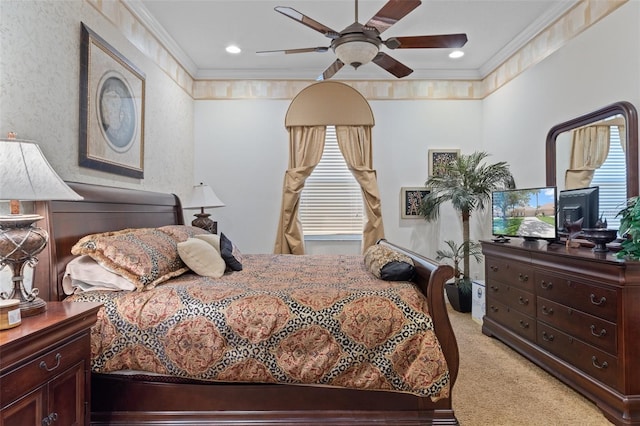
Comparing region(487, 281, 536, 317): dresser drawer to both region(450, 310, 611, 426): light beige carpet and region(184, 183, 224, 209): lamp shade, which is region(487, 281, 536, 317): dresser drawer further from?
region(184, 183, 224, 209): lamp shade

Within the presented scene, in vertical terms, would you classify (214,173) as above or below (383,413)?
above

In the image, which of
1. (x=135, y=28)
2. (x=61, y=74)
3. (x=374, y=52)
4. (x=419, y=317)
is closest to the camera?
(x=419, y=317)

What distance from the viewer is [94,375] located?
1.84 meters

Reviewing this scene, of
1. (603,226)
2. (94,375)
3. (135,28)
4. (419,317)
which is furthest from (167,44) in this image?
(603,226)

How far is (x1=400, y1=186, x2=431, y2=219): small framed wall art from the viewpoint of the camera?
15.6ft

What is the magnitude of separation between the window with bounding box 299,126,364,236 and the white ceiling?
1339 millimetres

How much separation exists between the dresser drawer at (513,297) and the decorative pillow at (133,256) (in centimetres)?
265

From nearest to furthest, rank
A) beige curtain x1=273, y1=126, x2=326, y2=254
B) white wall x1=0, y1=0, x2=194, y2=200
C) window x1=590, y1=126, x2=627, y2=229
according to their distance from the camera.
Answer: white wall x1=0, y1=0, x2=194, y2=200, window x1=590, y1=126, x2=627, y2=229, beige curtain x1=273, y1=126, x2=326, y2=254

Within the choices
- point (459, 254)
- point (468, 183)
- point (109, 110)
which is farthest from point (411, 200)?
point (109, 110)

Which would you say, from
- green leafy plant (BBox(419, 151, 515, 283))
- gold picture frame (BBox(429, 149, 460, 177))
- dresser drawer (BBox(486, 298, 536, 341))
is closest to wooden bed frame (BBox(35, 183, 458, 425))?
dresser drawer (BBox(486, 298, 536, 341))

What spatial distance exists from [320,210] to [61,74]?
10.4 ft

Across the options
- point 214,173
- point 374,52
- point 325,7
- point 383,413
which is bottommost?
point 383,413

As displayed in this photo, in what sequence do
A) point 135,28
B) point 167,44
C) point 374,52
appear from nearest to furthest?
point 374,52, point 135,28, point 167,44

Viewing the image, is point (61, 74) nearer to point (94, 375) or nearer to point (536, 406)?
point (94, 375)
